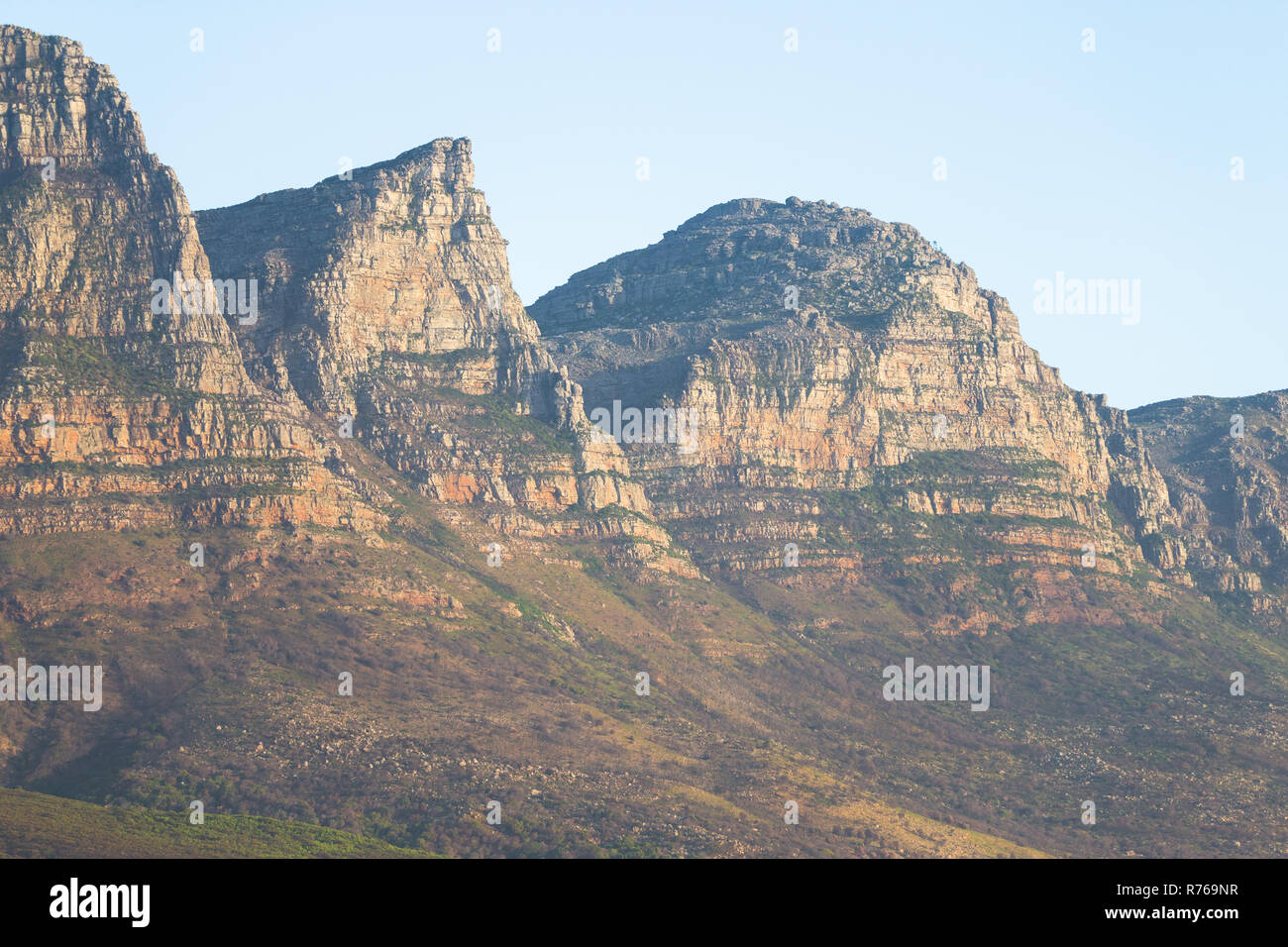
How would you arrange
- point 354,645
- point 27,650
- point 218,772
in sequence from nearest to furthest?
1. point 218,772
2. point 27,650
3. point 354,645

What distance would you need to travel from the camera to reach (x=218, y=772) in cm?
16150

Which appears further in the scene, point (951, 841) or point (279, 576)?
point (279, 576)

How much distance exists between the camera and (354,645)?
187625 millimetres

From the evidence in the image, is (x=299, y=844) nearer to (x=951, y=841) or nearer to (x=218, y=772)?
(x=218, y=772)

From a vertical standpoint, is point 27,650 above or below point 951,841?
above

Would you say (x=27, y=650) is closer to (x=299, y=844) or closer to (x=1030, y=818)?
(x=299, y=844)
